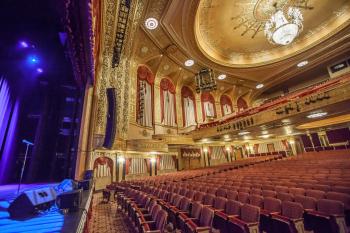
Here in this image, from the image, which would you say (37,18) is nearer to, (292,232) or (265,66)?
(292,232)

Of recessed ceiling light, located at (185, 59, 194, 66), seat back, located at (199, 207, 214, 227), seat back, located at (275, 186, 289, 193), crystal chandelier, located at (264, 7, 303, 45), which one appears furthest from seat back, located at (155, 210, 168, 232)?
recessed ceiling light, located at (185, 59, 194, 66)

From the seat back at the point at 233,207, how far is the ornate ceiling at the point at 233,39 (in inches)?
338

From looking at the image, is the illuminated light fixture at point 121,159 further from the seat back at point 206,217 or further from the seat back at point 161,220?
the seat back at point 206,217

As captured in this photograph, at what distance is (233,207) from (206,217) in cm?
57

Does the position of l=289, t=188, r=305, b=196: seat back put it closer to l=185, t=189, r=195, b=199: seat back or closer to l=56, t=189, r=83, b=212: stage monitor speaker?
l=185, t=189, r=195, b=199: seat back

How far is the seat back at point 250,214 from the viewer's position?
220 centimetres

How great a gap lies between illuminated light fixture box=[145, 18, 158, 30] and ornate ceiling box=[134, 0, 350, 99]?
0.62ft

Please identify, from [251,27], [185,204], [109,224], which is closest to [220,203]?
[185,204]

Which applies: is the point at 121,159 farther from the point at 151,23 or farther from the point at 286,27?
the point at 286,27

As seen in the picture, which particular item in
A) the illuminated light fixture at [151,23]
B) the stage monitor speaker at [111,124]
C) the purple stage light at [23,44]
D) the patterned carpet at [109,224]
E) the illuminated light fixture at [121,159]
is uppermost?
the illuminated light fixture at [151,23]

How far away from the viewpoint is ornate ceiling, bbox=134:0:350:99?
30.5 feet

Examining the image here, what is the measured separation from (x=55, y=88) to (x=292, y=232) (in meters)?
5.97

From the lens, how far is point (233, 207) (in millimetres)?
2629

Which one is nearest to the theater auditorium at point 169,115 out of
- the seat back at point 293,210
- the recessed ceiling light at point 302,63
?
the seat back at point 293,210
